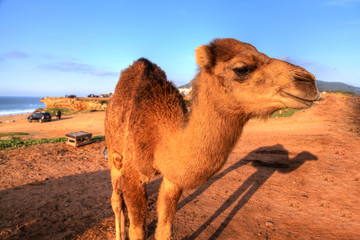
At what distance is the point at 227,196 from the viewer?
6.38m

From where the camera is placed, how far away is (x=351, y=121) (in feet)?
45.4

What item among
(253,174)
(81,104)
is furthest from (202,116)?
(81,104)

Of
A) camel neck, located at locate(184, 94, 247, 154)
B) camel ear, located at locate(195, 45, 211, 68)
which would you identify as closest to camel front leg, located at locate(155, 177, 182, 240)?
camel neck, located at locate(184, 94, 247, 154)

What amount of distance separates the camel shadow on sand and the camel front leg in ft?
4.44

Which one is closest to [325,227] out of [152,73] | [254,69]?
[254,69]

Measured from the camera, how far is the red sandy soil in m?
4.68

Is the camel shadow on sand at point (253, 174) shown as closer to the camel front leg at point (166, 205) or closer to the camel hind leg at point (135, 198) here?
the camel front leg at point (166, 205)

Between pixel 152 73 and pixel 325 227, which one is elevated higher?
pixel 152 73

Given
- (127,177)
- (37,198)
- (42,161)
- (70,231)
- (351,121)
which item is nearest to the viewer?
(127,177)

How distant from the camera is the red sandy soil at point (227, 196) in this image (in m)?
4.68

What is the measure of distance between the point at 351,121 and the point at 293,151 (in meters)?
7.56

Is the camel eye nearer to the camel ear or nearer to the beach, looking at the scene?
the camel ear

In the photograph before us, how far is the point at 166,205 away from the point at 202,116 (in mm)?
1698

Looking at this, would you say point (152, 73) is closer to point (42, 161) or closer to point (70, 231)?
point (70, 231)
